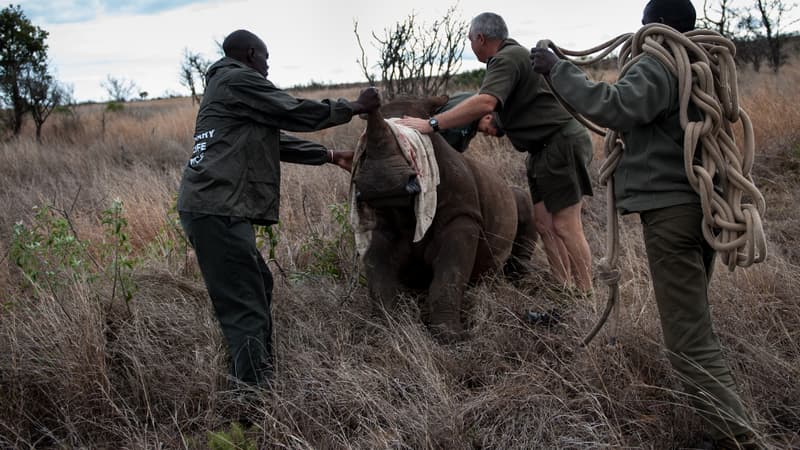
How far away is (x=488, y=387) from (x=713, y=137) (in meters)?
1.73

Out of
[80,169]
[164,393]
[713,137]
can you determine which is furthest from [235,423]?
[80,169]

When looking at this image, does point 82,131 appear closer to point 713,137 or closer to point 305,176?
point 305,176

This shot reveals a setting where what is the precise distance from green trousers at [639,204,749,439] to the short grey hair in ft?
8.17

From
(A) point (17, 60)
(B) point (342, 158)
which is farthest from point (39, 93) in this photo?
(B) point (342, 158)

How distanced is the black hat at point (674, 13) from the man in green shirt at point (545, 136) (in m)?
1.64

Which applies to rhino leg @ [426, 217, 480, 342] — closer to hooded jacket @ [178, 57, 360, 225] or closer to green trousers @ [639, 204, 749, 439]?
hooded jacket @ [178, 57, 360, 225]

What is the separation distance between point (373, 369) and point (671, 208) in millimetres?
1880

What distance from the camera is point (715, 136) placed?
10.0 ft

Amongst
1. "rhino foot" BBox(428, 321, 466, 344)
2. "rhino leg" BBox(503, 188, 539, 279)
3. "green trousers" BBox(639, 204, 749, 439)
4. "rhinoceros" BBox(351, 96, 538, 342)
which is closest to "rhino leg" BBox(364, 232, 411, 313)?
"rhinoceros" BBox(351, 96, 538, 342)

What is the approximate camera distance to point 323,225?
6.96 m

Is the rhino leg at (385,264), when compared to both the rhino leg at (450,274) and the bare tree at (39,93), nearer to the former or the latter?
the rhino leg at (450,274)

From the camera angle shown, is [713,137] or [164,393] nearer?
[713,137]

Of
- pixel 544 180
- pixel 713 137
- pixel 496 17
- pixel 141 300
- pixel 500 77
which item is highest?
pixel 496 17

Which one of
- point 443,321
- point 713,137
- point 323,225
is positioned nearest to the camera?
point 713,137
